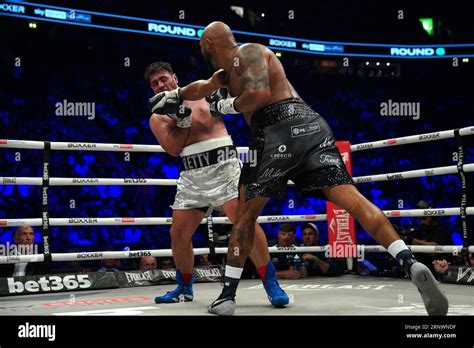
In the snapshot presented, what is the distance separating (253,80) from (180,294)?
117cm

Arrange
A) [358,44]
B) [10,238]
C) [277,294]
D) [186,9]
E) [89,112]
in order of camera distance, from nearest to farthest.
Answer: [277,294] → [10,238] → [89,112] → [186,9] → [358,44]

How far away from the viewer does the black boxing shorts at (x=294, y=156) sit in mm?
2256

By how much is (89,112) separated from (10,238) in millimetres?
2056

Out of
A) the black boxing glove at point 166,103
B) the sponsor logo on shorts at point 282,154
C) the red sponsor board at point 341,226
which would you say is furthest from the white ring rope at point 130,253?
the sponsor logo on shorts at point 282,154

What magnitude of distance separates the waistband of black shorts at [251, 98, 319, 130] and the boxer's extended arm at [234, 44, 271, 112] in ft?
0.22

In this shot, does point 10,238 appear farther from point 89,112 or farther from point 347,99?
point 347,99

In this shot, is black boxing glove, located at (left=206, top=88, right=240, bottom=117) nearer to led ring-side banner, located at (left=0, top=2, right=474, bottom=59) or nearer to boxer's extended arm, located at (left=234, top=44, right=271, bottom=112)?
boxer's extended arm, located at (left=234, top=44, right=271, bottom=112)

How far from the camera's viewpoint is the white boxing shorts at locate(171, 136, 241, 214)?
9.55ft

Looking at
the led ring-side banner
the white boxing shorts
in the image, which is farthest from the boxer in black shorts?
the led ring-side banner

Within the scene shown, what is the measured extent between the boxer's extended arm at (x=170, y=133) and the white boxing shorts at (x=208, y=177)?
0.06 meters

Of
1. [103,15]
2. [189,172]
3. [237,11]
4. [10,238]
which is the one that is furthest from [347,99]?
[189,172]

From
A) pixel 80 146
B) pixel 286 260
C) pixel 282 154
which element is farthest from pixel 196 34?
pixel 282 154

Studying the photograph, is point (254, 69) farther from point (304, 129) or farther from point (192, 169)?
point (192, 169)

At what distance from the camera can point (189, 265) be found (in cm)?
294
